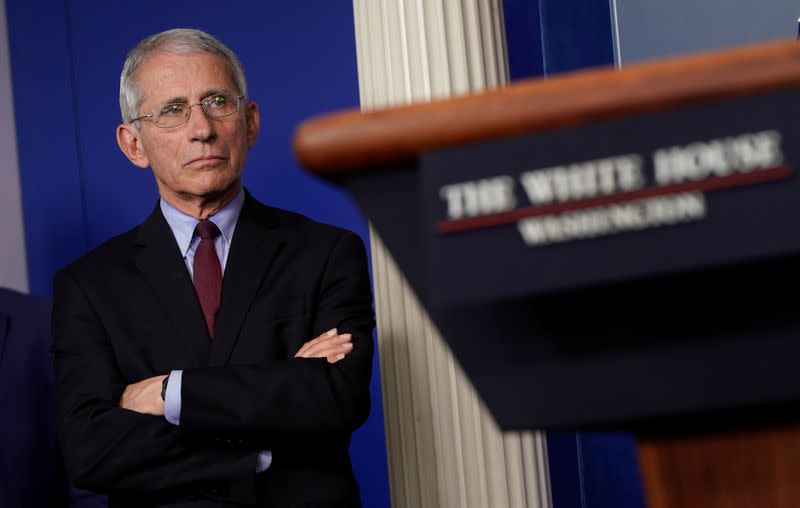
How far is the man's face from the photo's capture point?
8.03 feet

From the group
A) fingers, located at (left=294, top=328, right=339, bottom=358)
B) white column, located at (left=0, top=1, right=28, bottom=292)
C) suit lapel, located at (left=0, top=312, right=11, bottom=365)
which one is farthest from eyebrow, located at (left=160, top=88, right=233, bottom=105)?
white column, located at (left=0, top=1, right=28, bottom=292)

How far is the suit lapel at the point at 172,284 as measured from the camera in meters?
2.31

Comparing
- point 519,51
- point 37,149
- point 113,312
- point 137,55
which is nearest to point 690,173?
point 113,312

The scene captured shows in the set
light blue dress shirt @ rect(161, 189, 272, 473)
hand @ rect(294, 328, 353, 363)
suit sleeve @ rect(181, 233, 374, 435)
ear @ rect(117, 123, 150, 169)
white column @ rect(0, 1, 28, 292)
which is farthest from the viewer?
white column @ rect(0, 1, 28, 292)

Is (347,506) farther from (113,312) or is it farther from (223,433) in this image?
(113,312)

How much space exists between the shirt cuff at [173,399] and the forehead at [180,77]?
26.6 inches

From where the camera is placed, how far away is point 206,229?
97.7 inches

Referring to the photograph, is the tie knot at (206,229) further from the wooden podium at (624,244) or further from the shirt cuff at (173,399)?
the wooden podium at (624,244)

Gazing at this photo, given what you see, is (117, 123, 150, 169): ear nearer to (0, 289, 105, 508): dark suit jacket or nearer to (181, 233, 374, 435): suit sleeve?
(0, 289, 105, 508): dark suit jacket

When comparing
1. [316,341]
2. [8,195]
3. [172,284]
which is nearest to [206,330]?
[172,284]

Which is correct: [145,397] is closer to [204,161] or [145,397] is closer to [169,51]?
[204,161]

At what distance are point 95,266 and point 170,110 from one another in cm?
38

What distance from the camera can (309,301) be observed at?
2.33m

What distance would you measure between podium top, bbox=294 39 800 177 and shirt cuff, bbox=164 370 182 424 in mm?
1424
